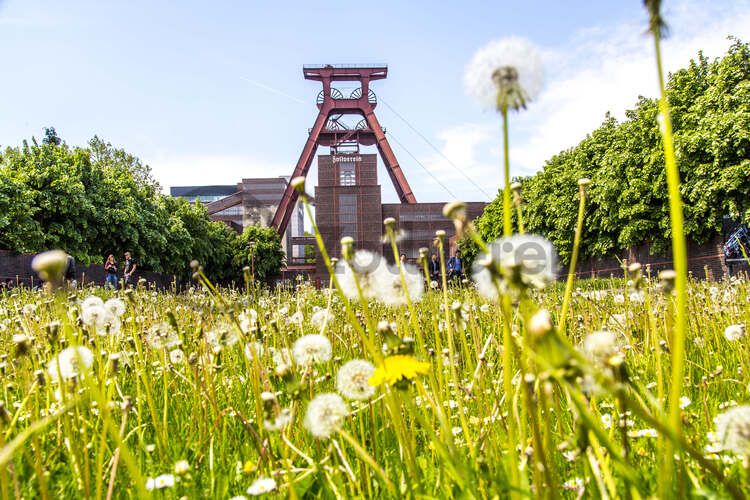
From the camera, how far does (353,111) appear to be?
63.9 meters

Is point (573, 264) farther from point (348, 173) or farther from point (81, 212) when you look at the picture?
point (348, 173)

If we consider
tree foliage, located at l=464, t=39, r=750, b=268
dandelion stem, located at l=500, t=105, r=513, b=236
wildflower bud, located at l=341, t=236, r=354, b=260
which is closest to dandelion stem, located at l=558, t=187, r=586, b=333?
dandelion stem, located at l=500, t=105, r=513, b=236

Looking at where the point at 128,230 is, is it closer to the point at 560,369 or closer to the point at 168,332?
the point at 168,332

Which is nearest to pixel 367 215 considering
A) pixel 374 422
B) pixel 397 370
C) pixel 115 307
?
pixel 115 307

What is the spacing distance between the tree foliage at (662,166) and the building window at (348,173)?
38.6 metres

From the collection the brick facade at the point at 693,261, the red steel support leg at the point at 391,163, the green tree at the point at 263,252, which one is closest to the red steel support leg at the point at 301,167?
the red steel support leg at the point at 391,163

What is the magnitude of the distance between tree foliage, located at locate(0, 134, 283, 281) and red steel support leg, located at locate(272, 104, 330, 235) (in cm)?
2424

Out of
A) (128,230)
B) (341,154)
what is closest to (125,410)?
(128,230)

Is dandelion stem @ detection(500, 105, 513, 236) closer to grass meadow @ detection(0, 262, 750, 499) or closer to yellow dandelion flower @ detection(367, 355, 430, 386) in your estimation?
grass meadow @ detection(0, 262, 750, 499)

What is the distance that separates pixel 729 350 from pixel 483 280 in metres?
2.80

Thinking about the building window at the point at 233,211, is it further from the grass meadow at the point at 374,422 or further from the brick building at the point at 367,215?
the grass meadow at the point at 374,422

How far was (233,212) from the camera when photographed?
305ft

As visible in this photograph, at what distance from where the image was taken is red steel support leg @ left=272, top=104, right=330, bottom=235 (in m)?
55.2

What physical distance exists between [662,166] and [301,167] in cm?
4550
